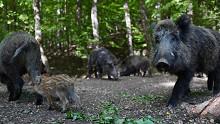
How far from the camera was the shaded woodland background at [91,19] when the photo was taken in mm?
9297

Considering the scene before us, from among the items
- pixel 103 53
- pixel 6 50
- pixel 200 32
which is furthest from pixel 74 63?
pixel 200 32

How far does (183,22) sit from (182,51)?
74 cm

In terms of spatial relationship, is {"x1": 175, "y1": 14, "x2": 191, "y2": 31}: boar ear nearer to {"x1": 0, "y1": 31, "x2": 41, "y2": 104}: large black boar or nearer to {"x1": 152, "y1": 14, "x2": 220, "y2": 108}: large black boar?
{"x1": 152, "y1": 14, "x2": 220, "y2": 108}: large black boar

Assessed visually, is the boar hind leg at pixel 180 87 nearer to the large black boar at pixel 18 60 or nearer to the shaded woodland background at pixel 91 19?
the large black boar at pixel 18 60

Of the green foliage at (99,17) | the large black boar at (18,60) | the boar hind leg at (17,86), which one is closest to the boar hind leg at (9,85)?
the large black boar at (18,60)

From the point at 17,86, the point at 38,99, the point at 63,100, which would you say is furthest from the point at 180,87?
the point at 17,86

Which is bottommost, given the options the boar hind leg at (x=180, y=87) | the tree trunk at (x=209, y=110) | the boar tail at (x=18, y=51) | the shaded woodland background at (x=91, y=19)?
the tree trunk at (x=209, y=110)

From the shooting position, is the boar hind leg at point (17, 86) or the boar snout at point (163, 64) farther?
the boar hind leg at point (17, 86)

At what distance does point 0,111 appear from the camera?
Result: 383cm

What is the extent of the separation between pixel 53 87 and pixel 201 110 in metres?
3.03

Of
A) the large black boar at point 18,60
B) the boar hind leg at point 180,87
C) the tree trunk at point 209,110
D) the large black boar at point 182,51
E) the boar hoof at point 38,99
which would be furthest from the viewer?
the large black boar at point 18,60

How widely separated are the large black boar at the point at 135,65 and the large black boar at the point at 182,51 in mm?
7394

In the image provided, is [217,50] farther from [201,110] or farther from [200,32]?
[201,110]

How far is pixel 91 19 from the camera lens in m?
15.7
